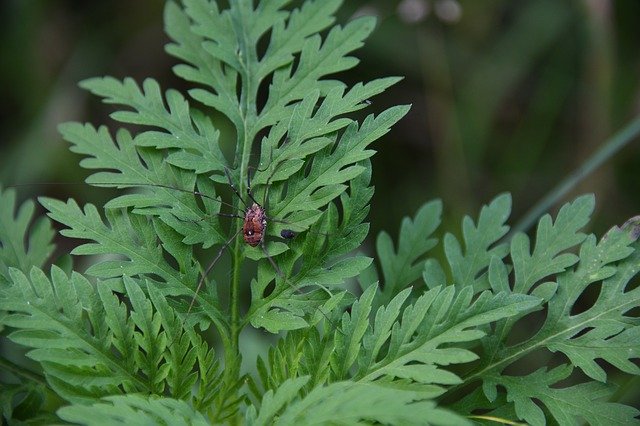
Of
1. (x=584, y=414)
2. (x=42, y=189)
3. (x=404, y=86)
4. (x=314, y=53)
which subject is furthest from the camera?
(x=404, y=86)

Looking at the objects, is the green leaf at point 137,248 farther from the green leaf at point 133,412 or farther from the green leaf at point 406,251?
the green leaf at point 406,251

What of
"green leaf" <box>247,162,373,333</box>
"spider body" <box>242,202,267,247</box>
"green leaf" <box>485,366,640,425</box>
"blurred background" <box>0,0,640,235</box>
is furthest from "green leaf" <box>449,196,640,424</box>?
"blurred background" <box>0,0,640,235</box>

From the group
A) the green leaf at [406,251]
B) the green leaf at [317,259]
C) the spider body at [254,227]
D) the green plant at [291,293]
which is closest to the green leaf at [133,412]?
the green plant at [291,293]

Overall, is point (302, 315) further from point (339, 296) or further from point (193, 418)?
point (193, 418)

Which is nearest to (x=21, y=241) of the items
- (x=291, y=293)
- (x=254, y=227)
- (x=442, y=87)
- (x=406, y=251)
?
(x=254, y=227)

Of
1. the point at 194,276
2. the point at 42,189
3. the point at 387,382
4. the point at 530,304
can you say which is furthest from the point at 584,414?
the point at 42,189

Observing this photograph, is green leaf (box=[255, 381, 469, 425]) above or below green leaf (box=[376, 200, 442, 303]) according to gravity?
below

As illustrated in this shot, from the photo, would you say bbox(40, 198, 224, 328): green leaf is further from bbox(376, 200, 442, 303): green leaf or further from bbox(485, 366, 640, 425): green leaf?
bbox(485, 366, 640, 425): green leaf
